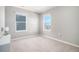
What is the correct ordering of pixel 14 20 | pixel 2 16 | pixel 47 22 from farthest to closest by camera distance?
pixel 47 22
pixel 14 20
pixel 2 16

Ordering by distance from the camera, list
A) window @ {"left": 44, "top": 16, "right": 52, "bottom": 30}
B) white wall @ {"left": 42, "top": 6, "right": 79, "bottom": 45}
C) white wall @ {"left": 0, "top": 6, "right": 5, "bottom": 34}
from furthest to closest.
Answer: window @ {"left": 44, "top": 16, "right": 52, "bottom": 30} → white wall @ {"left": 42, "top": 6, "right": 79, "bottom": 45} → white wall @ {"left": 0, "top": 6, "right": 5, "bottom": 34}

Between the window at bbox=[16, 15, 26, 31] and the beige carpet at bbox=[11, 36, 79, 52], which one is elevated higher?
the window at bbox=[16, 15, 26, 31]

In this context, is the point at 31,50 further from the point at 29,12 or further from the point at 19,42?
the point at 29,12

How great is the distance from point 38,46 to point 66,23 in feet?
2.92

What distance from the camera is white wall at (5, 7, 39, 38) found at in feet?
5.54

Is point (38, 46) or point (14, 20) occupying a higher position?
point (14, 20)

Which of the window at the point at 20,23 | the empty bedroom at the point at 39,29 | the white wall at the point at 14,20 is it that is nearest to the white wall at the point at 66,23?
the empty bedroom at the point at 39,29

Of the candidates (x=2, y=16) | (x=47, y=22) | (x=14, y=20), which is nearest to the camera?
(x=2, y=16)

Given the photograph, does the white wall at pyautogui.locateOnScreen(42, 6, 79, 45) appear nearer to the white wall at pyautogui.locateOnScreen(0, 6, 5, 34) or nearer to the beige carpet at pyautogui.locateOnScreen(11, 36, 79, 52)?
the beige carpet at pyautogui.locateOnScreen(11, 36, 79, 52)

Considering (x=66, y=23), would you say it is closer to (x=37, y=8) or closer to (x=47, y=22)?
(x=47, y=22)

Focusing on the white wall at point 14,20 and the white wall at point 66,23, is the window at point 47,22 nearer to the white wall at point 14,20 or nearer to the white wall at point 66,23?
the white wall at point 66,23

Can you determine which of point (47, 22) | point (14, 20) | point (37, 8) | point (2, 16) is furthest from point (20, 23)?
point (47, 22)

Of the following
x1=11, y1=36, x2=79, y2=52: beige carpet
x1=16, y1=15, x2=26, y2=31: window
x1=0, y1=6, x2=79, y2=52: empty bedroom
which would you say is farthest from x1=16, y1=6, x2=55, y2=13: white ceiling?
x1=11, y1=36, x2=79, y2=52: beige carpet

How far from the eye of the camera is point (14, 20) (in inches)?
68.6
